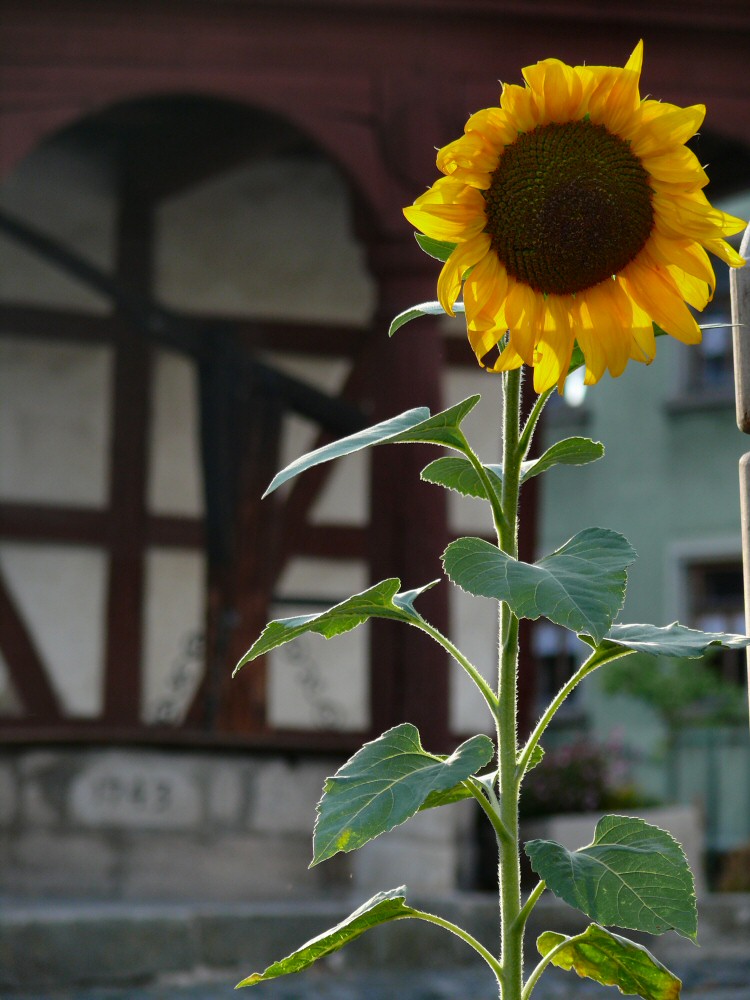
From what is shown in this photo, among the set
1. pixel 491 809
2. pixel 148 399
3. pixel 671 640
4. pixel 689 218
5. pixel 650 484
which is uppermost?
pixel 650 484

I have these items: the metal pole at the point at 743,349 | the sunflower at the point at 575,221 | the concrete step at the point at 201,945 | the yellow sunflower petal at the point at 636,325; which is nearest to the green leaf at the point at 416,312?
the sunflower at the point at 575,221

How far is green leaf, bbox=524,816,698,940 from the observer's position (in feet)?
4.03

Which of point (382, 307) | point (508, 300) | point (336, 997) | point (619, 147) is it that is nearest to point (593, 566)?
point (508, 300)

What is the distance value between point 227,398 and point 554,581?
22.8 feet

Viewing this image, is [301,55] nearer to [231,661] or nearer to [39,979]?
[231,661]

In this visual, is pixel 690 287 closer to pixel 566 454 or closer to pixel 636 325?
pixel 636 325

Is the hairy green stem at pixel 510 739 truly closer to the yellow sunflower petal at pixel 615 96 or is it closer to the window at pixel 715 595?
the yellow sunflower petal at pixel 615 96

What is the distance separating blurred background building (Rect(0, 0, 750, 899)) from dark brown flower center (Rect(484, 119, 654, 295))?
571 centimetres

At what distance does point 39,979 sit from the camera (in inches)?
209

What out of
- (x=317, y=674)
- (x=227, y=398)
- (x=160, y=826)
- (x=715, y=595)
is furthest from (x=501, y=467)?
(x=715, y=595)

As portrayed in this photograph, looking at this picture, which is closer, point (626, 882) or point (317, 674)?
point (626, 882)

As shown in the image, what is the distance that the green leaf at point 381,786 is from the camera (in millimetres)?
1209

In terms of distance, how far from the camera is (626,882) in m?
1.26

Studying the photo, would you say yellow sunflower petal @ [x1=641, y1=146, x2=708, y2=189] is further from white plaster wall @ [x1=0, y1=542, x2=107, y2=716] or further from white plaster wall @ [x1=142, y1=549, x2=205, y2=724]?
white plaster wall @ [x1=0, y1=542, x2=107, y2=716]
